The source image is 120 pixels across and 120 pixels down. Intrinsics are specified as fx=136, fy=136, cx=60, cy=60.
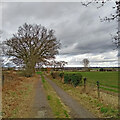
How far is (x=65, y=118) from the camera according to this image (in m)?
5.31

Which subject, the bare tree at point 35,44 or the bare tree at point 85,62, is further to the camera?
the bare tree at point 85,62

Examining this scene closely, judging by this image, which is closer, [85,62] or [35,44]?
[35,44]

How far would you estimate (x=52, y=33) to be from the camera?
3400cm

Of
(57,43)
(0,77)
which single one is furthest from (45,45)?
(0,77)

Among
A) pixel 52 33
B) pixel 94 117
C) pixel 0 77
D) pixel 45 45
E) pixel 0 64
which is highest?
pixel 52 33

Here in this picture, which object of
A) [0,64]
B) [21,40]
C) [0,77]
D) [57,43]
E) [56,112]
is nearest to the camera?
[56,112]

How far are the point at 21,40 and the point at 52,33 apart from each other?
781 cm

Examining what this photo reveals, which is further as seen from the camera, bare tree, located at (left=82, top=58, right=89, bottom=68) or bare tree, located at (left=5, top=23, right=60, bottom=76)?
bare tree, located at (left=82, top=58, right=89, bottom=68)

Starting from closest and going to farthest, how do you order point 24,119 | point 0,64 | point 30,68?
1. point 24,119
2. point 0,64
3. point 30,68

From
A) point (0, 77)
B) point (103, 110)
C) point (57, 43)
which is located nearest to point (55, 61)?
point (57, 43)

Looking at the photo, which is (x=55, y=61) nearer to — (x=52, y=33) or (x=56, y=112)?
(x=52, y=33)

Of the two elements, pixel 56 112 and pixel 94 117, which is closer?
pixel 94 117

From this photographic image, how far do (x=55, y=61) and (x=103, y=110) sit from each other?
85.1 ft

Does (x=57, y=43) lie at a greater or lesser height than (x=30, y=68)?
greater
